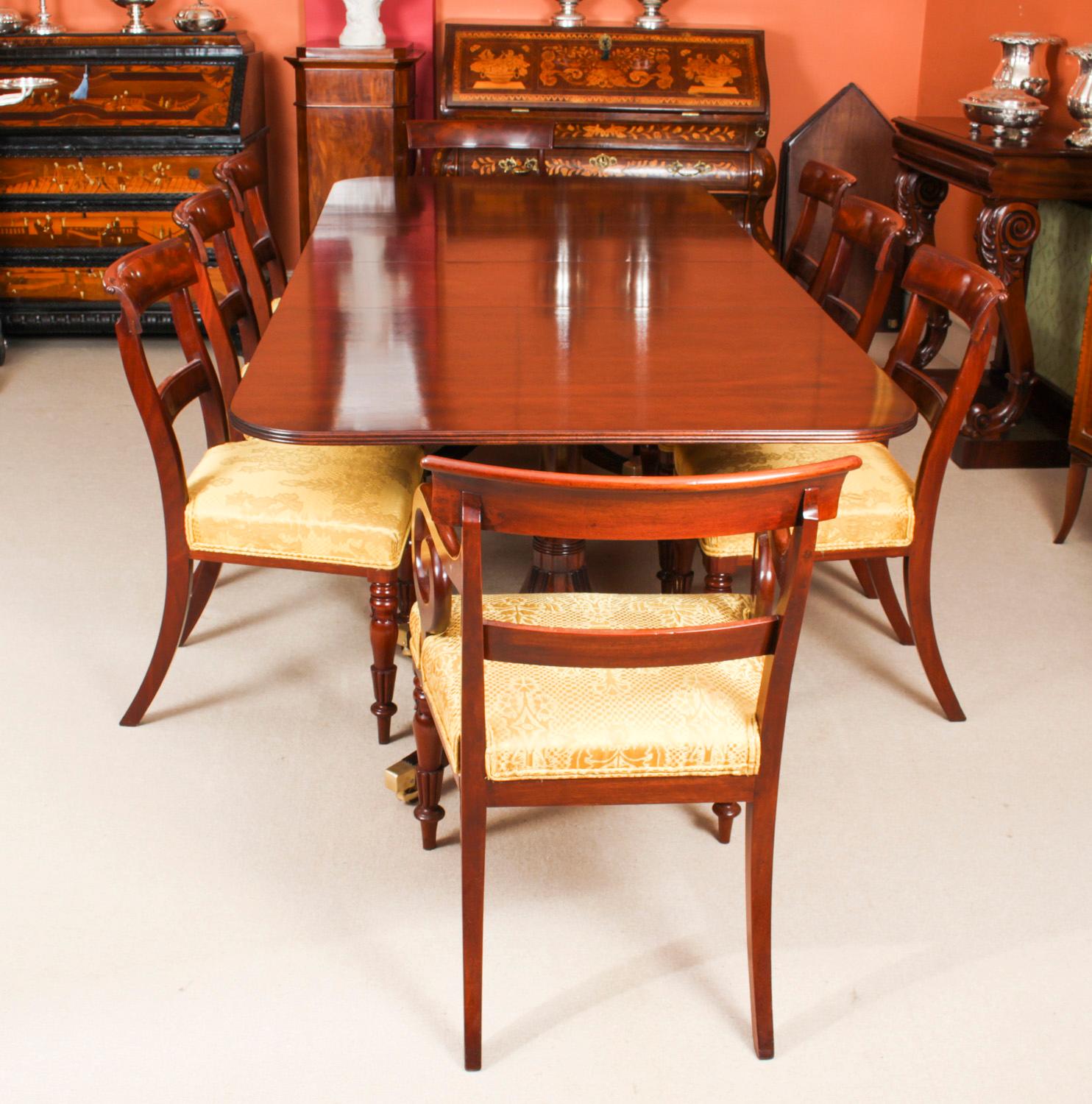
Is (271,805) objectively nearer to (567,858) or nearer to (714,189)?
(567,858)

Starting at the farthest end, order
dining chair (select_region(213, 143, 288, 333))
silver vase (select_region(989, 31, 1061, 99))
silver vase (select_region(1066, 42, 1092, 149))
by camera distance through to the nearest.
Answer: silver vase (select_region(989, 31, 1061, 99))
silver vase (select_region(1066, 42, 1092, 149))
dining chair (select_region(213, 143, 288, 333))

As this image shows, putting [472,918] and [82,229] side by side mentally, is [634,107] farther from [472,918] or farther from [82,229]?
[472,918]

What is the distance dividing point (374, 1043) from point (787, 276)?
1745 mm

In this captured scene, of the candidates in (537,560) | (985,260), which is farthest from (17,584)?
(985,260)

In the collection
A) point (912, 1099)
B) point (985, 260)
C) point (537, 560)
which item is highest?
point (985, 260)

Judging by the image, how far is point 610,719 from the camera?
1645 mm

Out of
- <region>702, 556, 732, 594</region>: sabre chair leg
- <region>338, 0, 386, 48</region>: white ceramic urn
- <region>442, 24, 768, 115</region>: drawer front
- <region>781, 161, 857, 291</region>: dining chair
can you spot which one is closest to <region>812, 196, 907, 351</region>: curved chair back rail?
<region>781, 161, 857, 291</region>: dining chair

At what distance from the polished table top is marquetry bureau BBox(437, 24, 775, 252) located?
147 centimetres

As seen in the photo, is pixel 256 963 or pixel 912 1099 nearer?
pixel 912 1099

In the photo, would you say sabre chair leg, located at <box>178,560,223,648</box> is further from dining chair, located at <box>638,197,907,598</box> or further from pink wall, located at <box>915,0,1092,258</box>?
pink wall, located at <box>915,0,1092,258</box>

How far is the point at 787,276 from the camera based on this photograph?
8.93 ft

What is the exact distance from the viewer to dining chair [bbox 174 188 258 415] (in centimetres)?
Result: 260

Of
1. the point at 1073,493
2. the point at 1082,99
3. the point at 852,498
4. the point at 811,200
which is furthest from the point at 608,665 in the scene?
the point at 1082,99

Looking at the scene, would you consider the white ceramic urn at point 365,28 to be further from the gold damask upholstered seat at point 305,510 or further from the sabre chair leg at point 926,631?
the sabre chair leg at point 926,631
